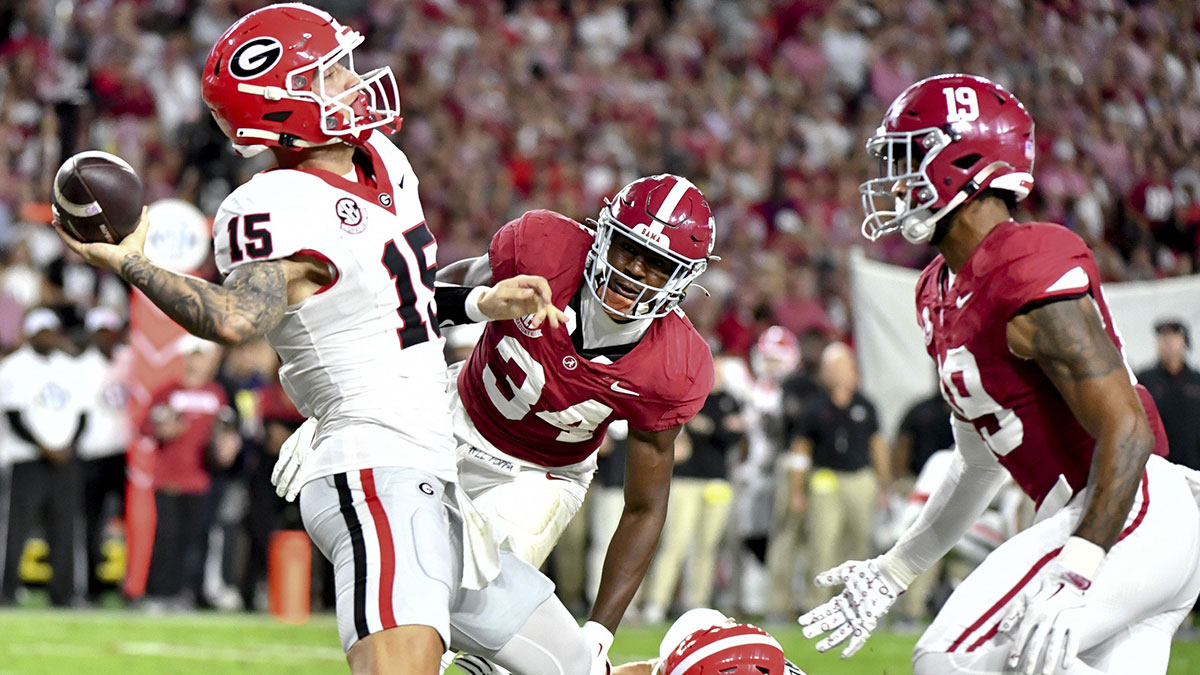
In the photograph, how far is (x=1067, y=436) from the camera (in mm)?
3523

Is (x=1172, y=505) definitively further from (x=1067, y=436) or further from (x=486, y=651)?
(x=486, y=651)

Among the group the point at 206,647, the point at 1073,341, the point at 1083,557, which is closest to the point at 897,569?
the point at 1083,557

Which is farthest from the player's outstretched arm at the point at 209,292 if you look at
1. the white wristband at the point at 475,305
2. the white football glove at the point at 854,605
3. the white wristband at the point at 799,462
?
the white wristband at the point at 799,462

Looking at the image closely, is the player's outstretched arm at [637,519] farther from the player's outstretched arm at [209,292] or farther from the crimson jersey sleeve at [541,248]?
the player's outstretched arm at [209,292]

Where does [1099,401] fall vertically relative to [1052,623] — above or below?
above

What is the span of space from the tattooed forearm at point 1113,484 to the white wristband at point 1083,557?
18 millimetres

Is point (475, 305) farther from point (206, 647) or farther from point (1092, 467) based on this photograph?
point (206, 647)

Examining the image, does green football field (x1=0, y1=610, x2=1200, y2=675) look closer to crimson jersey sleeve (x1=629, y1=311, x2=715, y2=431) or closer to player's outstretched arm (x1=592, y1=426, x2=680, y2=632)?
player's outstretched arm (x1=592, y1=426, x2=680, y2=632)

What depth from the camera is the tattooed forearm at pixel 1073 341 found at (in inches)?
129

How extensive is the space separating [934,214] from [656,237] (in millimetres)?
773

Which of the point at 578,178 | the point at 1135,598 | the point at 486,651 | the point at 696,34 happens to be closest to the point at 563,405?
the point at 486,651

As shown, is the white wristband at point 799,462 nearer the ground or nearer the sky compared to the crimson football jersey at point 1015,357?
nearer the ground

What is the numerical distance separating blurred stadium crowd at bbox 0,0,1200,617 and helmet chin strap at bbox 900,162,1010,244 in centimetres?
609

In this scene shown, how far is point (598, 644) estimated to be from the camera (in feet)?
13.1
